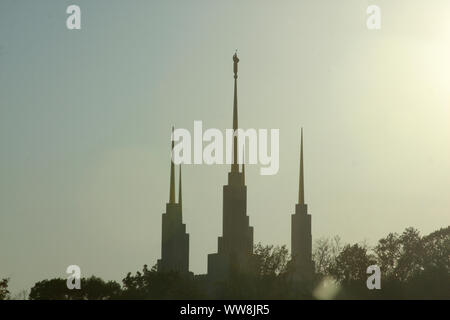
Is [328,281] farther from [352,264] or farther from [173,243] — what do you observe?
[173,243]

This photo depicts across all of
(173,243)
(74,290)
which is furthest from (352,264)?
(173,243)

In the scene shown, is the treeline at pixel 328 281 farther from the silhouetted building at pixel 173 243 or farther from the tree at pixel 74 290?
the silhouetted building at pixel 173 243

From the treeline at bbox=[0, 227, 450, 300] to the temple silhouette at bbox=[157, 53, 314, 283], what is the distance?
1318 centimetres

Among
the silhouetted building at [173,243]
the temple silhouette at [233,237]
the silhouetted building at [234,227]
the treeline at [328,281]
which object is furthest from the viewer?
the silhouetted building at [173,243]

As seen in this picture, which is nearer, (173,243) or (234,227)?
(234,227)

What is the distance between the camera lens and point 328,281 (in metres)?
137

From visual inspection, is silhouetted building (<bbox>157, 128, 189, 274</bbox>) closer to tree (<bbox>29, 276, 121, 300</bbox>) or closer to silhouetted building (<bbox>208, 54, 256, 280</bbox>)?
silhouetted building (<bbox>208, 54, 256, 280</bbox>)

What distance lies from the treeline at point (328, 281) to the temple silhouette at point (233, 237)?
13.2 meters

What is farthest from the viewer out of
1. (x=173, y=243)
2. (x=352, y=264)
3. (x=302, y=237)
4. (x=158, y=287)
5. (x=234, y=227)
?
(x=173, y=243)

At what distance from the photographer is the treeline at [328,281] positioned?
118750mm

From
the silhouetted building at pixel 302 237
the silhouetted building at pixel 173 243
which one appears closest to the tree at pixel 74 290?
the silhouetted building at pixel 302 237

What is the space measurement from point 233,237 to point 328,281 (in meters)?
39.5

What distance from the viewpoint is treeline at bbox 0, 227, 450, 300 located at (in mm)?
118750
